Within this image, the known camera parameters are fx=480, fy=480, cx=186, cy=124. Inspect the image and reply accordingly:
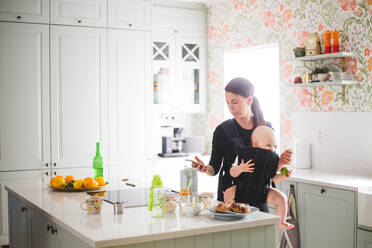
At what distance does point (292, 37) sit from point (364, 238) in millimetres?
2137

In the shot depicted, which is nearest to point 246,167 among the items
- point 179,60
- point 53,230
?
point 53,230

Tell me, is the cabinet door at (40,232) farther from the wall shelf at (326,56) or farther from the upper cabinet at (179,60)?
the upper cabinet at (179,60)

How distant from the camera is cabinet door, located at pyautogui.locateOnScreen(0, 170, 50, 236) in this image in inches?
185

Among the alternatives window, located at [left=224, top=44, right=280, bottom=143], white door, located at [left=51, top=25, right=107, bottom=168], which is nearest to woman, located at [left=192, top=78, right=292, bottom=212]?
window, located at [left=224, top=44, right=280, bottom=143]

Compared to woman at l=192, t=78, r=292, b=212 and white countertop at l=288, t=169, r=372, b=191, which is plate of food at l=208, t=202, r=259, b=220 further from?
white countertop at l=288, t=169, r=372, b=191

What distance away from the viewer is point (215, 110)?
5949 mm

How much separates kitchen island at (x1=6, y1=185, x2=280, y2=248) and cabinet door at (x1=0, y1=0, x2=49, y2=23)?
2.44 meters

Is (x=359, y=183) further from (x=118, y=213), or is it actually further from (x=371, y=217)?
(x=118, y=213)

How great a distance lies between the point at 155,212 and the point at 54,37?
299 centimetres

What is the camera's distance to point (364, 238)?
11.0ft

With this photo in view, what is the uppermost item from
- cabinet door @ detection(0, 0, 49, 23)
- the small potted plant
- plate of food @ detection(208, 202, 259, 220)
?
cabinet door @ detection(0, 0, 49, 23)

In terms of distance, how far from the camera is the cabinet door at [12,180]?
4699mm

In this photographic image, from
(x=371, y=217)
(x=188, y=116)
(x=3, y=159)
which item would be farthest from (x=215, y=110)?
(x=371, y=217)

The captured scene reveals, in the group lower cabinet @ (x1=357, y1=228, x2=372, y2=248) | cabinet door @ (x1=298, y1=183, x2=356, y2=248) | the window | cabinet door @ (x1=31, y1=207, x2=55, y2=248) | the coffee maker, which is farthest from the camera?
the coffee maker
